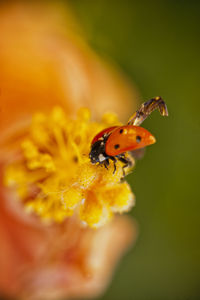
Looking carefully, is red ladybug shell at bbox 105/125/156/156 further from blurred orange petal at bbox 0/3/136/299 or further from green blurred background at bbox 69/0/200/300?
green blurred background at bbox 69/0/200/300

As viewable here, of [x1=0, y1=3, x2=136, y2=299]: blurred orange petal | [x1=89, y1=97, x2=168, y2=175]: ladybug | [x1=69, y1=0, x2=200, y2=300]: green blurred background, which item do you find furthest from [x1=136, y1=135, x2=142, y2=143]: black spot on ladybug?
[x1=69, y1=0, x2=200, y2=300]: green blurred background

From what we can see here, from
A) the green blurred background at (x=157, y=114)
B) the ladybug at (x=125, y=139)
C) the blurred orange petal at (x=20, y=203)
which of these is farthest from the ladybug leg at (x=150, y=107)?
the green blurred background at (x=157, y=114)

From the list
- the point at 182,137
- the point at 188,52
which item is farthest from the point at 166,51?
the point at 182,137

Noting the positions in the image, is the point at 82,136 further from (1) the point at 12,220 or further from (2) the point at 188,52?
(2) the point at 188,52

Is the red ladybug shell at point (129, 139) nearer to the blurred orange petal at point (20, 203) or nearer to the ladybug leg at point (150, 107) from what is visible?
the ladybug leg at point (150, 107)

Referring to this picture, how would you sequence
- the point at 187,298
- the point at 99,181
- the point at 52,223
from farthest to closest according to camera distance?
the point at 187,298 → the point at 52,223 → the point at 99,181

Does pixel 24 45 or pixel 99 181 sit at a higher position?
pixel 24 45
